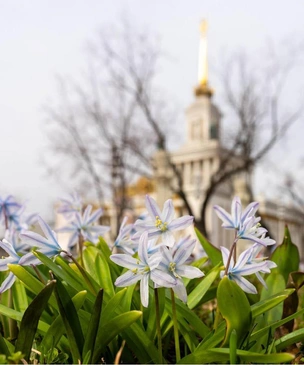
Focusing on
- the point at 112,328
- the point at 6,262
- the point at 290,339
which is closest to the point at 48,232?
the point at 6,262

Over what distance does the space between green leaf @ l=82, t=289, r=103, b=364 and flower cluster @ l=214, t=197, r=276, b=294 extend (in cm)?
28

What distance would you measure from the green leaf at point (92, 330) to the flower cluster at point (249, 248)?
0.92ft

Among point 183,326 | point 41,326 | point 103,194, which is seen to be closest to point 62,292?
point 41,326

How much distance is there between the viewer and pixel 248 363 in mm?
957

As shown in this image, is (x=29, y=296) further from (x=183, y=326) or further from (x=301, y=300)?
(x=301, y=300)

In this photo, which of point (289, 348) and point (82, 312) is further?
point (289, 348)

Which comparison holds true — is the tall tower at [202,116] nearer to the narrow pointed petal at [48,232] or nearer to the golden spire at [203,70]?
the golden spire at [203,70]

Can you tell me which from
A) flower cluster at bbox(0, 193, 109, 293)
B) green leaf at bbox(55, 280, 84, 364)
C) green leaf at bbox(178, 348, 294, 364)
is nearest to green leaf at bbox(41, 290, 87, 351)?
green leaf at bbox(55, 280, 84, 364)

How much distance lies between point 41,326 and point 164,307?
287 mm

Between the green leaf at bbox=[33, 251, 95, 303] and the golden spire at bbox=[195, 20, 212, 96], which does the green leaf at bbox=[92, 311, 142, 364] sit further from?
the golden spire at bbox=[195, 20, 212, 96]

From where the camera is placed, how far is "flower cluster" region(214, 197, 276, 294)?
1013mm

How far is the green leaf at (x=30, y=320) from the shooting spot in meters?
0.86

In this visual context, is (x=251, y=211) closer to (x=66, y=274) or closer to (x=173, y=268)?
(x=173, y=268)

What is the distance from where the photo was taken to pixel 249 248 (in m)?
1.04
